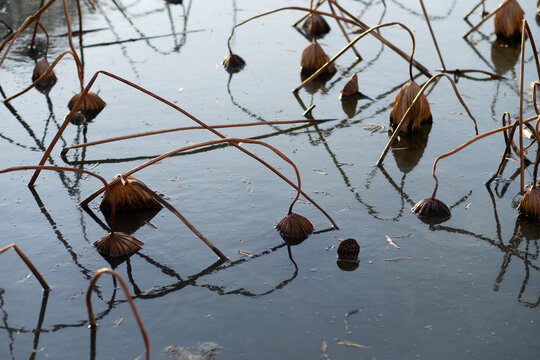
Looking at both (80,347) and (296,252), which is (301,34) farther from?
(80,347)

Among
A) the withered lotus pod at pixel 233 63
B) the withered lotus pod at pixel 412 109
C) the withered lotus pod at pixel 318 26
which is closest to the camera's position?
the withered lotus pod at pixel 412 109

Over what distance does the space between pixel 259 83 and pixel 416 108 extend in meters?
1.35

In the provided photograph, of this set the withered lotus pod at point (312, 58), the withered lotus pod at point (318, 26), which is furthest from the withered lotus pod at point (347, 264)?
the withered lotus pod at point (318, 26)

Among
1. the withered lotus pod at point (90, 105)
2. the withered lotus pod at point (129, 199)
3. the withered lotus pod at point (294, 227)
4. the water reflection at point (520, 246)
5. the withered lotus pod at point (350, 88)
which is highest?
the withered lotus pod at point (90, 105)

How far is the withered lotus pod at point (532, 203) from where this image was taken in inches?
127

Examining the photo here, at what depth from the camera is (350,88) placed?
188 inches

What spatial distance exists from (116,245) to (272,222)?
0.74 m

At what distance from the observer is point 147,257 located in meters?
3.03

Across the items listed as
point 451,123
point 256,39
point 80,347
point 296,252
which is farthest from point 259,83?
point 80,347

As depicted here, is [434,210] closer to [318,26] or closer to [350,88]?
[350,88]

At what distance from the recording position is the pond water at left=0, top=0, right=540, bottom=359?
2520 mm

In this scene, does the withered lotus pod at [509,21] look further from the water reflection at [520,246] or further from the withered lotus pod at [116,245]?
the withered lotus pod at [116,245]

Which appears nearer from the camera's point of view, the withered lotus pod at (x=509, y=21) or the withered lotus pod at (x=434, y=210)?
the withered lotus pod at (x=434, y=210)

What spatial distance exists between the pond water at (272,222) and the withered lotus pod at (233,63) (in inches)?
3.6
